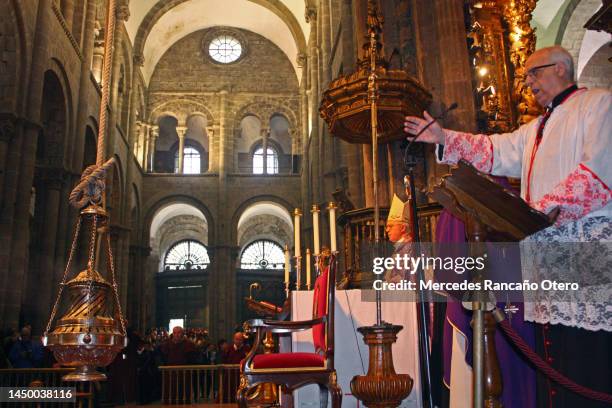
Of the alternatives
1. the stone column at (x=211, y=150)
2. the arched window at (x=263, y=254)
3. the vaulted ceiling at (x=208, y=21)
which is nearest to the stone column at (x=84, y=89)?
the vaulted ceiling at (x=208, y=21)

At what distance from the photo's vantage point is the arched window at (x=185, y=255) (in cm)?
2927

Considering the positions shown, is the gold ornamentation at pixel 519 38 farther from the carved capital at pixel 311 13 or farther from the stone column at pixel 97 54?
the carved capital at pixel 311 13

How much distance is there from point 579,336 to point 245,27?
26251mm

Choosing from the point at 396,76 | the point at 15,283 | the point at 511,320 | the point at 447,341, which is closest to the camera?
the point at 511,320

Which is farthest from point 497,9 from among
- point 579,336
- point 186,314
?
point 186,314

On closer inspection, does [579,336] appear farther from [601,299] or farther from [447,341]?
[447,341]

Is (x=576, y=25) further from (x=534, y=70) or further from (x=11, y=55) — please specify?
(x=11, y=55)

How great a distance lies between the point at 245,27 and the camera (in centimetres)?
2725

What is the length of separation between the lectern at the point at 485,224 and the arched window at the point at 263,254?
88.6 ft

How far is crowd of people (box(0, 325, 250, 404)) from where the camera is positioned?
8.91 meters

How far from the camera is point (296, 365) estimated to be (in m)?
4.08

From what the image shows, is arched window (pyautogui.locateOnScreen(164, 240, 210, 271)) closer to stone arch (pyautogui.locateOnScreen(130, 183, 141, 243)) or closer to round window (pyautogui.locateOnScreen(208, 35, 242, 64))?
stone arch (pyautogui.locateOnScreen(130, 183, 141, 243))

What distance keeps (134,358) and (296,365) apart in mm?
8577

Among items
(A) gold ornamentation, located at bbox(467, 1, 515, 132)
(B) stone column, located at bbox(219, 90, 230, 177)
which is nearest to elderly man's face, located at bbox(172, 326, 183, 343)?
(A) gold ornamentation, located at bbox(467, 1, 515, 132)
